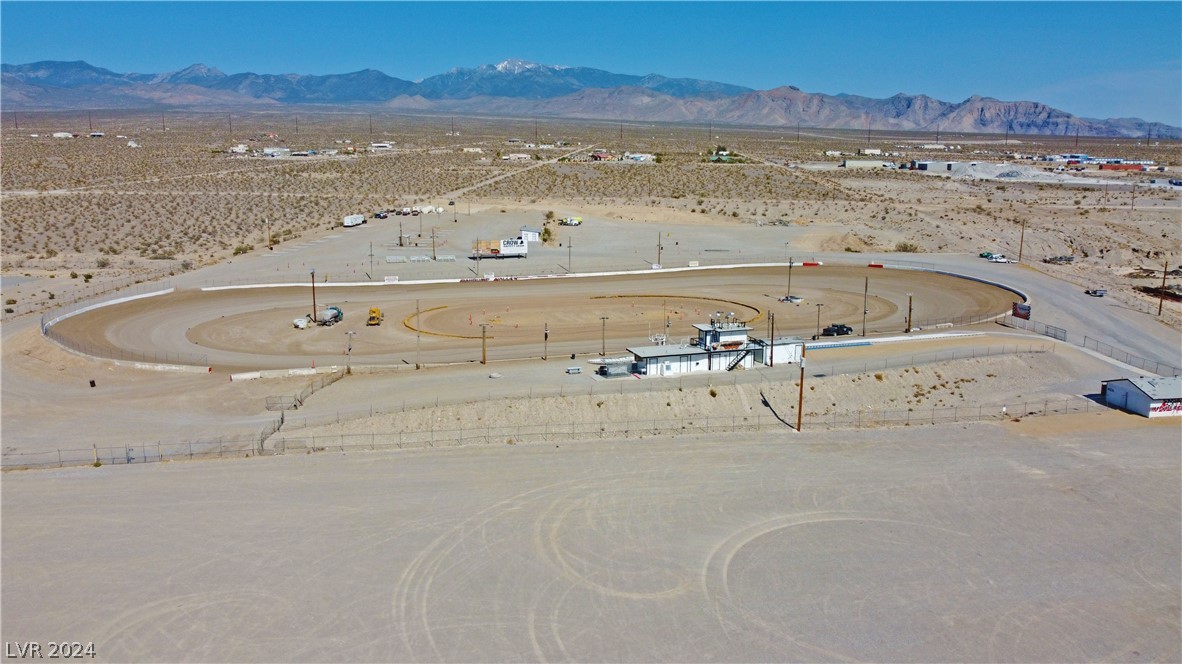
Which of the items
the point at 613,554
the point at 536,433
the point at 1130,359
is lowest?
the point at 613,554

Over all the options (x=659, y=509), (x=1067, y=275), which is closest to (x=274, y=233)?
(x=659, y=509)

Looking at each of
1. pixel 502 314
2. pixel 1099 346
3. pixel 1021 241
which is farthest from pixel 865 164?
pixel 502 314

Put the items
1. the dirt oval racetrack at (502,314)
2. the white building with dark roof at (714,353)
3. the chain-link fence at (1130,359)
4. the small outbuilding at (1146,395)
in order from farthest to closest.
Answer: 1. the dirt oval racetrack at (502,314)
2. the chain-link fence at (1130,359)
3. the white building with dark roof at (714,353)
4. the small outbuilding at (1146,395)

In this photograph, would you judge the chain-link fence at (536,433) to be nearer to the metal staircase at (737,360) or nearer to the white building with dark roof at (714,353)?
the white building with dark roof at (714,353)

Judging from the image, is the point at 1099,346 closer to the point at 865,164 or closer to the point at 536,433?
the point at 536,433

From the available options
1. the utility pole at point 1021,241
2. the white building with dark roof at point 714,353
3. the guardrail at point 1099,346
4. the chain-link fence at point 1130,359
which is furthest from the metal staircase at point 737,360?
the utility pole at point 1021,241

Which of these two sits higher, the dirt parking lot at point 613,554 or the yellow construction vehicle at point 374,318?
A: the yellow construction vehicle at point 374,318

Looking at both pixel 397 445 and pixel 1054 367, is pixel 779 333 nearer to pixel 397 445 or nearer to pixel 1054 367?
pixel 1054 367
